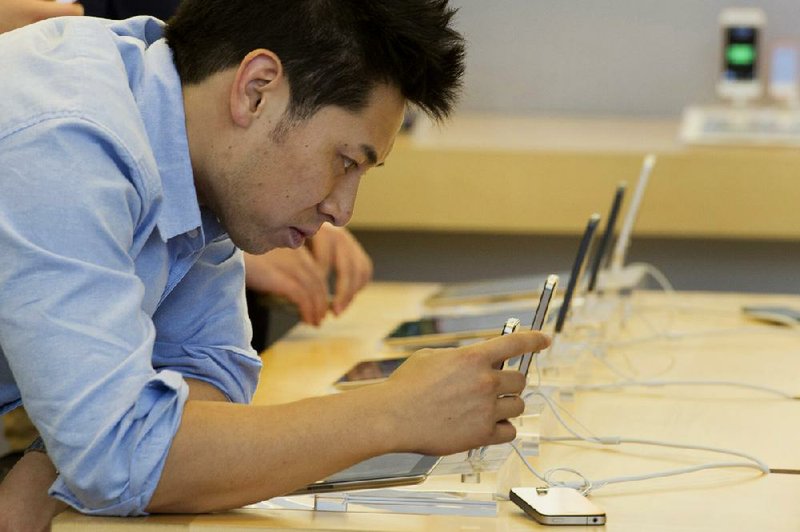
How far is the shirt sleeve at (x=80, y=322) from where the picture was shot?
0.88 metres

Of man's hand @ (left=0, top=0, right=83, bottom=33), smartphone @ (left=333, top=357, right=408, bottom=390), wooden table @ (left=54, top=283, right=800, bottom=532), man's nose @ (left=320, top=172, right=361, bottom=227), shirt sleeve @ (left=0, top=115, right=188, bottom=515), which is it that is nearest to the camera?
shirt sleeve @ (left=0, top=115, right=188, bottom=515)

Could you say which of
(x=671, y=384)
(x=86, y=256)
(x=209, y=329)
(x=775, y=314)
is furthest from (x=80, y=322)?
(x=775, y=314)

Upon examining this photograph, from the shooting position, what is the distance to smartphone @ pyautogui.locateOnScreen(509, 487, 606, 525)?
3.18 feet

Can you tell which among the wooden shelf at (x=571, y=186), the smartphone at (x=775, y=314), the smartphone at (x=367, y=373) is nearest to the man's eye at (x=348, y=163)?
the smartphone at (x=367, y=373)

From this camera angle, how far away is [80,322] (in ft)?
2.91

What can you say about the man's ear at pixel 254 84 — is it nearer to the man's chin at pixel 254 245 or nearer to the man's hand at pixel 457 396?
the man's chin at pixel 254 245

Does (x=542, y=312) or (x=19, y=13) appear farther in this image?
(x=19, y=13)

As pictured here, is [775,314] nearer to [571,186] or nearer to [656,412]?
[656,412]

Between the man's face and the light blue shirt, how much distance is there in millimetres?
58

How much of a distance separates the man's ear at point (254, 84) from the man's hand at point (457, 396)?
252 millimetres

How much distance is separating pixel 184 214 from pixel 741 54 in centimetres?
230

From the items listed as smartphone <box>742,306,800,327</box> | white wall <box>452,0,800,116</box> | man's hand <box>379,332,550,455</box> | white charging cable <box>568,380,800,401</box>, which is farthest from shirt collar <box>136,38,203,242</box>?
white wall <box>452,0,800,116</box>

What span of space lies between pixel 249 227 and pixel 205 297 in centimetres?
18

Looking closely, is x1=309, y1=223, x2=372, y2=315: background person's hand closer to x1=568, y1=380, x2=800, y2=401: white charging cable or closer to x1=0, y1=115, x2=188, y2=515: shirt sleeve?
x1=568, y1=380, x2=800, y2=401: white charging cable
